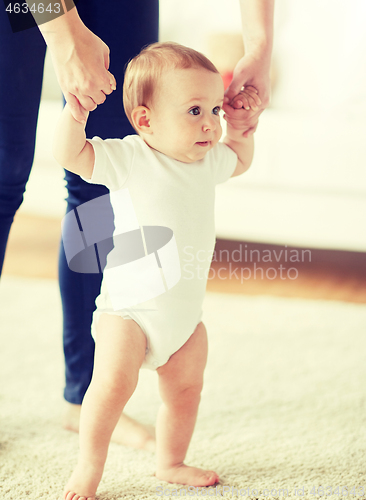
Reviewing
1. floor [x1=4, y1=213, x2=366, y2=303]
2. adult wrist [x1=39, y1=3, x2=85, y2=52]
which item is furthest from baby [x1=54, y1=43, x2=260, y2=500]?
floor [x1=4, y1=213, x2=366, y2=303]

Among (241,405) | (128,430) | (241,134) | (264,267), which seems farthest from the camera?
(264,267)

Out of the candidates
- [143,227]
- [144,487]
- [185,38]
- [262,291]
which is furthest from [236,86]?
[185,38]

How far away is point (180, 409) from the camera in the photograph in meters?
0.75

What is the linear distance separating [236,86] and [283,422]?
2.04ft

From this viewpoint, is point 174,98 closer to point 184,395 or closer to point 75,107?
point 75,107

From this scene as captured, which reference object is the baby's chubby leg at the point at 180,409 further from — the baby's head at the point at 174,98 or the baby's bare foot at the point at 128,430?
the baby's head at the point at 174,98

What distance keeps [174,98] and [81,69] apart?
130 mm

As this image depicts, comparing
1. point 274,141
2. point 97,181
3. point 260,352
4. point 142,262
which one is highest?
point 97,181

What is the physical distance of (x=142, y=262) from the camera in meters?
0.70

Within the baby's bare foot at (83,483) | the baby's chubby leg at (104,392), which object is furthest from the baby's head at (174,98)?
the baby's bare foot at (83,483)

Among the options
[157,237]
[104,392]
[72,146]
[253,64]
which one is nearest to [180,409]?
[104,392]

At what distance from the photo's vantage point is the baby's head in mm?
653

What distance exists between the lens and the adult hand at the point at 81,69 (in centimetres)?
58

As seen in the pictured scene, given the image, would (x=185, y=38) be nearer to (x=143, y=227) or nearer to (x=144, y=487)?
(x=143, y=227)
